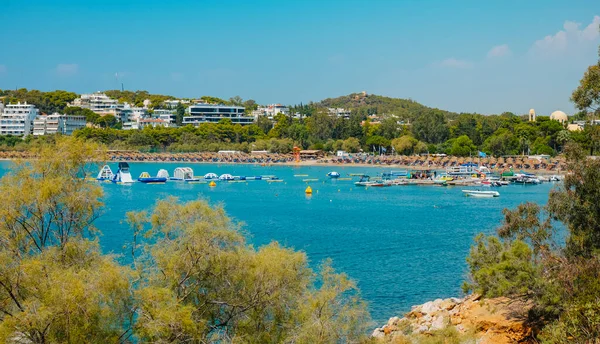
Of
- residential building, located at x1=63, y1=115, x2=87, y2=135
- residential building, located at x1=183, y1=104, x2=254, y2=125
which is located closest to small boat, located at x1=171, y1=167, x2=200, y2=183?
residential building, located at x1=63, y1=115, x2=87, y2=135

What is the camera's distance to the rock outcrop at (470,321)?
13398 millimetres

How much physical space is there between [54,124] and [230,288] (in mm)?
107551

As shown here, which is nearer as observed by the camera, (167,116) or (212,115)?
(212,115)

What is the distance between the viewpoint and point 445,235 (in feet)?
103

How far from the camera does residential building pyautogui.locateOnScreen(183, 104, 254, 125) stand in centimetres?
11850

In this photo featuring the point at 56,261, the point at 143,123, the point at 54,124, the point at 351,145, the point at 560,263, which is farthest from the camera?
the point at 143,123

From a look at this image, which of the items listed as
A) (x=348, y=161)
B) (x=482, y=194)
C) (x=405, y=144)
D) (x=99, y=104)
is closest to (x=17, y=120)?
(x=99, y=104)

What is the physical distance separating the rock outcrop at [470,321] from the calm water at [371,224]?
5.53ft

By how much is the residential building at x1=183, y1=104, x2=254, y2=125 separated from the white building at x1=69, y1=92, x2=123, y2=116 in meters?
15.6

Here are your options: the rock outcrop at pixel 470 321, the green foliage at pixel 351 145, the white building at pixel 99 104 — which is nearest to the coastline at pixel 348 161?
the green foliage at pixel 351 145

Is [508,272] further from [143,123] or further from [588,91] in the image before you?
[143,123]

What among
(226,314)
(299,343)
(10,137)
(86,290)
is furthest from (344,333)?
(10,137)

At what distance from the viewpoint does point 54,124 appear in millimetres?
108875

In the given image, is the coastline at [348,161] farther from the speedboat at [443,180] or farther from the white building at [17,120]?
the white building at [17,120]
